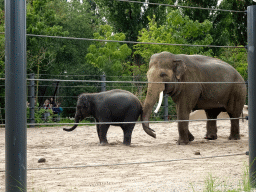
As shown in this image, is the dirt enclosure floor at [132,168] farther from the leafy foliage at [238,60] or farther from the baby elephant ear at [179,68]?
the leafy foliage at [238,60]

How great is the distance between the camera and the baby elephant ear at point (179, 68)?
17.3 ft

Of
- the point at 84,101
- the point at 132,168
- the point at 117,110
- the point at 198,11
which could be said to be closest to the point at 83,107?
the point at 84,101

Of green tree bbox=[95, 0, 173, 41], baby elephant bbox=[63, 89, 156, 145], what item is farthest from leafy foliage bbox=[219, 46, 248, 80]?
baby elephant bbox=[63, 89, 156, 145]

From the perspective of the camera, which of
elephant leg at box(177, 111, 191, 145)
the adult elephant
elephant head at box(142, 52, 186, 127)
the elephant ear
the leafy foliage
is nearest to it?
elephant head at box(142, 52, 186, 127)

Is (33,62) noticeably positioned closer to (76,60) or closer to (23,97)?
(76,60)

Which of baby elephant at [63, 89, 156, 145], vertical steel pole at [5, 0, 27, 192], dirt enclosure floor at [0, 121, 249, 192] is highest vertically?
vertical steel pole at [5, 0, 27, 192]

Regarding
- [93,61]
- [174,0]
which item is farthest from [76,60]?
[174,0]

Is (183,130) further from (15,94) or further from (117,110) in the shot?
(15,94)

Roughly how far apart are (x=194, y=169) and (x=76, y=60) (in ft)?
47.5

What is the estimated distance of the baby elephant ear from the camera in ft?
17.3

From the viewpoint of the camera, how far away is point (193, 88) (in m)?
5.38

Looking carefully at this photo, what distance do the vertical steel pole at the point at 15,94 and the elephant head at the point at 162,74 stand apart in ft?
10.8

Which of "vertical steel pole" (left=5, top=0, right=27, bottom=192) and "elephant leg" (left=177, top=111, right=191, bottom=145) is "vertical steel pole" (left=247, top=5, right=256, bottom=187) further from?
"elephant leg" (left=177, top=111, right=191, bottom=145)

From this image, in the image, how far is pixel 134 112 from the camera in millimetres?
5340
